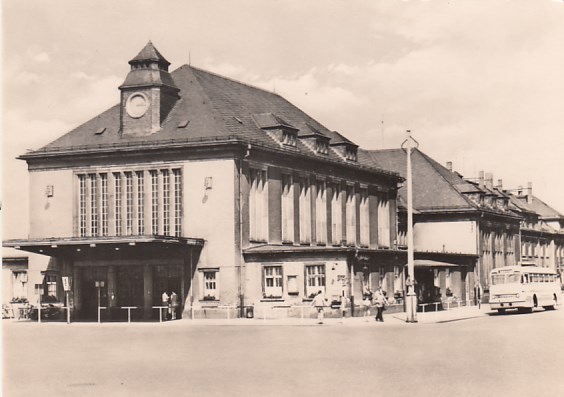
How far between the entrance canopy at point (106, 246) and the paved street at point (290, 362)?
29.3 ft

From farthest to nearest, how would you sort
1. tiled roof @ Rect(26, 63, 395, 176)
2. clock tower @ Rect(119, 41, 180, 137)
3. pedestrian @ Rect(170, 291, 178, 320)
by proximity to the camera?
clock tower @ Rect(119, 41, 180, 137) → tiled roof @ Rect(26, 63, 395, 176) → pedestrian @ Rect(170, 291, 178, 320)

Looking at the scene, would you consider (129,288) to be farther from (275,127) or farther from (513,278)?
(513,278)

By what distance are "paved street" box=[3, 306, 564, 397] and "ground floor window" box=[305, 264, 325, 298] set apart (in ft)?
38.2

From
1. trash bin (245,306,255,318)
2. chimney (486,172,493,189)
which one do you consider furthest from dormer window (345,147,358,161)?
chimney (486,172,493,189)

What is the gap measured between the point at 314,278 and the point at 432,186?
3205cm

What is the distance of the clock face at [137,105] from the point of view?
49688 mm

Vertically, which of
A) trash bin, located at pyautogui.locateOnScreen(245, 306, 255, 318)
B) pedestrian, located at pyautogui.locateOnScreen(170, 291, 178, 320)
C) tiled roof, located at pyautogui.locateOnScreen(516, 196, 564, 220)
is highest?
tiled roof, located at pyautogui.locateOnScreen(516, 196, 564, 220)

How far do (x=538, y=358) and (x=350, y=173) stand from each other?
3768cm

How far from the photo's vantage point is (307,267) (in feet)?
154

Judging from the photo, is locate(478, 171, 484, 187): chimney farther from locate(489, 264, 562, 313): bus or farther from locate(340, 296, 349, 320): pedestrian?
locate(340, 296, 349, 320): pedestrian

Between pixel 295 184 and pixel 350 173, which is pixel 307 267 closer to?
pixel 295 184

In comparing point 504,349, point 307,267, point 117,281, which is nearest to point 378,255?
point 307,267

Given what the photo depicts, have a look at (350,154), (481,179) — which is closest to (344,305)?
(350,154)

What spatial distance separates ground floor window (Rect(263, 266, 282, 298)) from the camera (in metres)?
47.6
